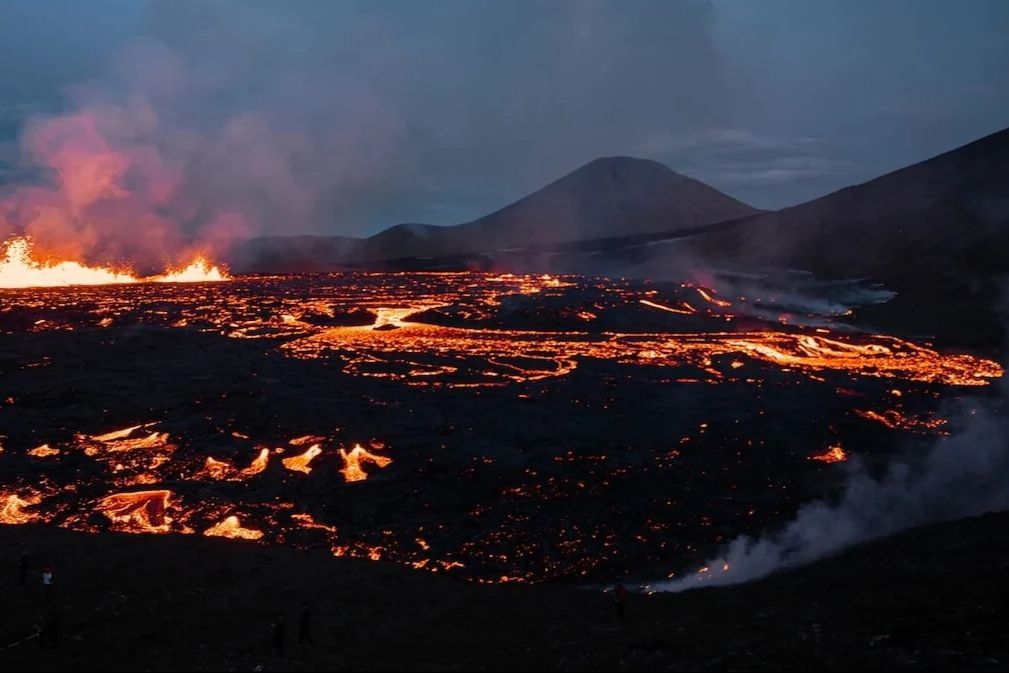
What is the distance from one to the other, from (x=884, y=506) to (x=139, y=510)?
27075 millimetres

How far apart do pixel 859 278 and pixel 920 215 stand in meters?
20.2

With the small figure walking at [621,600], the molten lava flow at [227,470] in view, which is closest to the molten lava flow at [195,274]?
the molten lava flow at [227,470]

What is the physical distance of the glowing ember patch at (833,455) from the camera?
1368 inches

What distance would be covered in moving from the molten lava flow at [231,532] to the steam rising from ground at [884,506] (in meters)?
13.8

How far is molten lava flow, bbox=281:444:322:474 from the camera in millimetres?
34406

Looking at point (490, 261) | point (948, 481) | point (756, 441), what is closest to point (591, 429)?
point (756, 441)

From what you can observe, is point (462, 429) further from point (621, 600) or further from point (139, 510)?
point (621, 600)

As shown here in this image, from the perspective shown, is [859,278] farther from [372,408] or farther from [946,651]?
[946,651]

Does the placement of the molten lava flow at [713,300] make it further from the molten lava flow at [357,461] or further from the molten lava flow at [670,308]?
the molten lava flow at [357,461]

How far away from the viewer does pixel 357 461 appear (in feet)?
116

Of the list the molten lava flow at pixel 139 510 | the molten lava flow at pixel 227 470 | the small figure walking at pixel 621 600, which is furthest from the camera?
the molten lava flow at pixel 227 470

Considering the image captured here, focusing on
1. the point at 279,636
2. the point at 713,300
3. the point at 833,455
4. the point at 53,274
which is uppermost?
the point at 53,274

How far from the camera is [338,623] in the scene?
20953mm

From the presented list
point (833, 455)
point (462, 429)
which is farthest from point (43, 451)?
point (833, 455)
